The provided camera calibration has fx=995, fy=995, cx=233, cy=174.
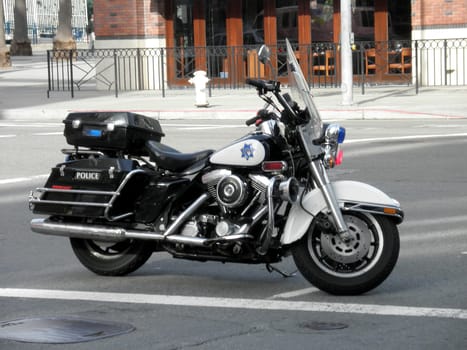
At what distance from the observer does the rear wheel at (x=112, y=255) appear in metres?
7.36

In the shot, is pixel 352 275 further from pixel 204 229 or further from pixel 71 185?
pixel 71 185

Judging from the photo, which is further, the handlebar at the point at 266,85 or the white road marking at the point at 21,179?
the white road marking at the point at 21,179

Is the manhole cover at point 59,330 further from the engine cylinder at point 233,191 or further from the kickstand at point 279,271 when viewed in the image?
the kickstand at point 279,271

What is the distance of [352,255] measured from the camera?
6.57 meters

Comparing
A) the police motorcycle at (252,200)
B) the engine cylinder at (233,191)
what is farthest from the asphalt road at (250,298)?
the engine cylinder at (233,191)

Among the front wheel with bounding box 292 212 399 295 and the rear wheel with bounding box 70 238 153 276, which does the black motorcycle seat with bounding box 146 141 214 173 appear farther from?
the front wheel with bounding box 292 212 399 295

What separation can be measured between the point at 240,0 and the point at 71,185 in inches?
860

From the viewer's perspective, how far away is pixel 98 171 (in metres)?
7.21

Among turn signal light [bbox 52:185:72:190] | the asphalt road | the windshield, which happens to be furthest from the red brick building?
Answer: the windshield

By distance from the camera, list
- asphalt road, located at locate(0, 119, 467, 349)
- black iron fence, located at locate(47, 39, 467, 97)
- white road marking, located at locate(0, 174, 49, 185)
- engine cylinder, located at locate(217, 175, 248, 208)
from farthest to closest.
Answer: black iron fence, located at locate(47, 39, 467, 97), white road marking, located at locate(0, 174, 49, 185), engine cylinder, located at locate(217, 175, 248, 208), asphalt road, located at locate(0, 119, 467, 349)

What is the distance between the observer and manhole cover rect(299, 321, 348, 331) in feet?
19.5

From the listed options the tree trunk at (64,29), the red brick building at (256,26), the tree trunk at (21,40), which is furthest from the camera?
the tree trunk at (21,40)

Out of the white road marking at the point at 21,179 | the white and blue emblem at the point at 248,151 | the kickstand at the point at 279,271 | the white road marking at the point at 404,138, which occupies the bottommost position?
the kickstand at the point at 279,271

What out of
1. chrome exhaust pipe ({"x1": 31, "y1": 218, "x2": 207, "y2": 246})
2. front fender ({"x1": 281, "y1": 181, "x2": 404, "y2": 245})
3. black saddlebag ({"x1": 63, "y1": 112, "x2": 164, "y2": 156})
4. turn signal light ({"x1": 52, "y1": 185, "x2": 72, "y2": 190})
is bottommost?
chrome exhaust pipe ({"x1": 31, "y1": 218, "x2": 207, "y2": 246})
